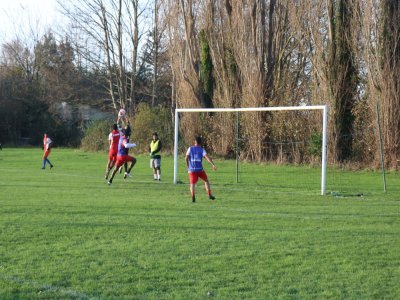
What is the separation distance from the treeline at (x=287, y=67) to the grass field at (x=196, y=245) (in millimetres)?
9613

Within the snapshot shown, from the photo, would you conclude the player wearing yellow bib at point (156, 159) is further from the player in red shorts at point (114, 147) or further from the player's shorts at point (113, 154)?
the player's shorts at point (113, 154)

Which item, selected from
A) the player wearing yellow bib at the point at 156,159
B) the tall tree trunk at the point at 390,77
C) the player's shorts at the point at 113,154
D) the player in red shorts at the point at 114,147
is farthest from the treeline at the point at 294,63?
the player's shorts at the point at 113,154

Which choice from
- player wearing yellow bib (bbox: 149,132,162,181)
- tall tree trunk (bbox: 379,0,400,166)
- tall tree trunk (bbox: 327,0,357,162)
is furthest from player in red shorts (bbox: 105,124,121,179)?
tall tree trunk (bbox: 379,0,400,166)

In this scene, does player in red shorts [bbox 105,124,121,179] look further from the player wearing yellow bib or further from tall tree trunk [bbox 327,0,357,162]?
tall tree trunk [bbox 327,0,357,162]

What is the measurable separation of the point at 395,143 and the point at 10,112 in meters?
43.6

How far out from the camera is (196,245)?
Answer: 9453 mm

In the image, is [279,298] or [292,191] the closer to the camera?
[279,298]

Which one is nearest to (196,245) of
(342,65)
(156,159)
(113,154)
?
(113,154)

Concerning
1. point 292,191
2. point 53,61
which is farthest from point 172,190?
point 53,61

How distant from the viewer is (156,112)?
135ft

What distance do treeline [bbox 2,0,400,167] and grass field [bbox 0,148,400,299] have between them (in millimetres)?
9613

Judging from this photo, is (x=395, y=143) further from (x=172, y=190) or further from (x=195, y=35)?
(x=195, y=35)

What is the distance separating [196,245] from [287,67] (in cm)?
2574

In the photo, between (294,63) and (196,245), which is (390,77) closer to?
(294,63)
